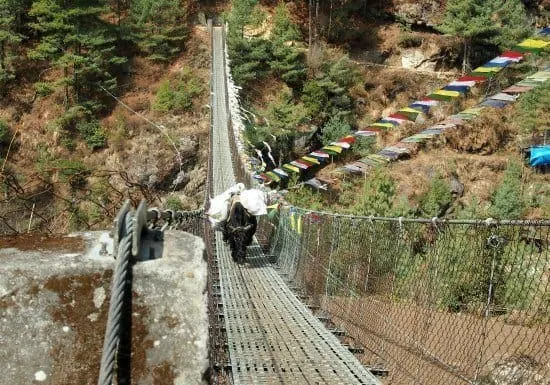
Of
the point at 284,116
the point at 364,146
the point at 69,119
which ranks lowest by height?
the point at 364,146

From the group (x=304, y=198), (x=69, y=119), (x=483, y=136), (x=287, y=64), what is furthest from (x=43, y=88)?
(x=483, y=136)

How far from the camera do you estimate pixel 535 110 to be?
17.7 metres

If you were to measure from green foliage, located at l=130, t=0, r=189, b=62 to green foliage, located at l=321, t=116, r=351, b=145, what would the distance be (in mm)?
6629

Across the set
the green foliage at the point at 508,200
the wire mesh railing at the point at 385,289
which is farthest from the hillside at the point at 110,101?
the wire mesh railing at the point at 385,289

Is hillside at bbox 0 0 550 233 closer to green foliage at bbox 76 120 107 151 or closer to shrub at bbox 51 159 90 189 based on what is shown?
green foliage at bbox 76 120 107 151

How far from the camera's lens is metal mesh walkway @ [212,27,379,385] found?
2934mm

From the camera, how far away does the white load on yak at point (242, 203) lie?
5668mm

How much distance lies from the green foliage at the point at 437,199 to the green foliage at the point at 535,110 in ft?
11.9

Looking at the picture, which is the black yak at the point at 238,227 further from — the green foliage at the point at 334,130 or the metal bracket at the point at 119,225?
the green foliage at the point at 334,130

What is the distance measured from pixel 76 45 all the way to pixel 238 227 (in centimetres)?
1499

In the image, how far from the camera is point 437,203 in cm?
1653

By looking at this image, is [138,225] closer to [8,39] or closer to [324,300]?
[324,300]

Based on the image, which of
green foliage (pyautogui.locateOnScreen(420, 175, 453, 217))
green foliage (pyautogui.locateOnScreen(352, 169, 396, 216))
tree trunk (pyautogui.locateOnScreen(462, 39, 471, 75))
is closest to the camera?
green foliage (pyautogui.locateOnScreen(352, 169, 396, 216))

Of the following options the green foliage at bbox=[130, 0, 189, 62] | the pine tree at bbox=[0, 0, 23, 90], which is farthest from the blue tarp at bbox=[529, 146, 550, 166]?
the pine tree at bbox=[0, 0, 23, 90]
